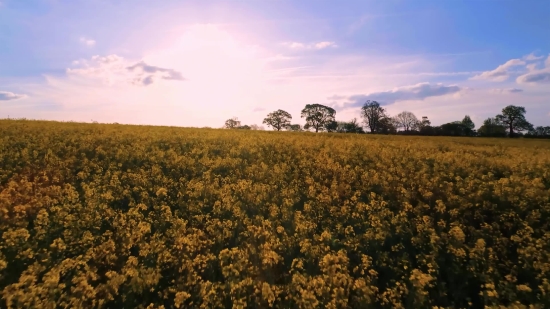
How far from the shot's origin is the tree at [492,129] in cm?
6531

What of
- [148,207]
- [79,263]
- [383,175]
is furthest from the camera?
[383,175]

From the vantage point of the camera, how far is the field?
7.73m

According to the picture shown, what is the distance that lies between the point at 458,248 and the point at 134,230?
8.61 metres

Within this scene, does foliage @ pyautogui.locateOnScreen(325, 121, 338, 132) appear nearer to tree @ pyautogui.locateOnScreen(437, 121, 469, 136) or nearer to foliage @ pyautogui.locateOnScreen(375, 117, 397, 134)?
foliage @ pyautogui.locateOnScreen(375, 117, 397, 134)

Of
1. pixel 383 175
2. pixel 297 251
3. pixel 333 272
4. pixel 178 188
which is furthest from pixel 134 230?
pixel 383 175

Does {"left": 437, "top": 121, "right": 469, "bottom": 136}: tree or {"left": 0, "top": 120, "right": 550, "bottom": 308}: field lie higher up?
{"left": 437, "top": 121, "right": 469, "bottom": 136}: tree

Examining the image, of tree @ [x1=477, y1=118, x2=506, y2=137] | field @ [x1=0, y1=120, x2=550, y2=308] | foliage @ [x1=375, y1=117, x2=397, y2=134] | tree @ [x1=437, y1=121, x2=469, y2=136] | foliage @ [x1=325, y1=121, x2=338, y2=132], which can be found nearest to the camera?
field @ [x1=0, y1=120, x2=550, y2=308]

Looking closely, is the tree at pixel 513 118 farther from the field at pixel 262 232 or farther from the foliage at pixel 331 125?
the field at pixel 262 232

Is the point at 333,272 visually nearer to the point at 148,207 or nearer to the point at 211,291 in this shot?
the point at 211,291

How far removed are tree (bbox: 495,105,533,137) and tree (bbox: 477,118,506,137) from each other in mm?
1662

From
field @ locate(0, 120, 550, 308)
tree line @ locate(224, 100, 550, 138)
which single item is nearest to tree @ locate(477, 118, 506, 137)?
tree line @ locate(224, 100, 550, 138)

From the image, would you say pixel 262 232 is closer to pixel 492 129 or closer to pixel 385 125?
pixel 492 129

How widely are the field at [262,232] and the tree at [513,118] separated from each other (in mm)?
70816

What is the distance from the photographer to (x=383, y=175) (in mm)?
14203
